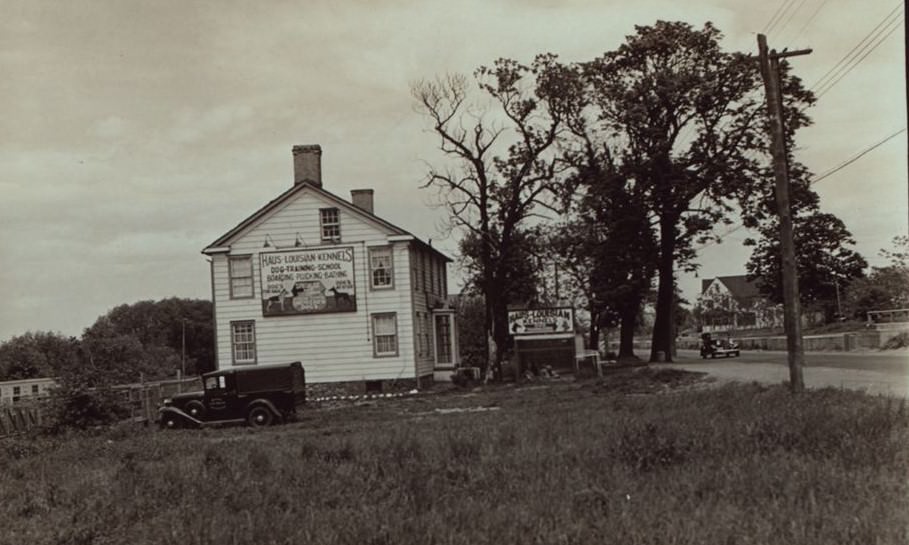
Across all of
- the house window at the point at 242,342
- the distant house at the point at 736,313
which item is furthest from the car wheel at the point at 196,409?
the distant house at the point at 736,313

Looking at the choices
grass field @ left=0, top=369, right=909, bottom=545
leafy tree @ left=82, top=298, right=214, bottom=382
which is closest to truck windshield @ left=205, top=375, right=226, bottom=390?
grass field @ left=0, top=369, right=909, bottom=545

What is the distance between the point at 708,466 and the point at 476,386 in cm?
2852

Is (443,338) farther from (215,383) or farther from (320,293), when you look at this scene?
(215,383)

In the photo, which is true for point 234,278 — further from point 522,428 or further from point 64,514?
point 64,514

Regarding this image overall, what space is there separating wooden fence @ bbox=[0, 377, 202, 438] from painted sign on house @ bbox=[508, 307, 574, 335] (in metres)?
14.1

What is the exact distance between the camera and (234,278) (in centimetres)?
3656

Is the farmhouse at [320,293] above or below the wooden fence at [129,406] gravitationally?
above

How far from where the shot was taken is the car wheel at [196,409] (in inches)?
981

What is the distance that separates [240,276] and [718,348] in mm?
32338

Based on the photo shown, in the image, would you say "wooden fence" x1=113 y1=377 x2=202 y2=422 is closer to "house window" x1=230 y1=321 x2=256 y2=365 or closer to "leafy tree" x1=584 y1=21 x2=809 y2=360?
"house window" x1=230 y1=321 x2=256 y2=365

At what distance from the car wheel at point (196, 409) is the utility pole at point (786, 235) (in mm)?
15921

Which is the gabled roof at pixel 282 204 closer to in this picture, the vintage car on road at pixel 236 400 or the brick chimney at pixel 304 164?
the brick chimney at pixel 304 164

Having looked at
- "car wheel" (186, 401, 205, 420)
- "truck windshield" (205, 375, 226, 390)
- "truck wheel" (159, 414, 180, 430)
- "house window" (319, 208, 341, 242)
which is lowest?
"truck wheel" (159, 414, 180, 430)

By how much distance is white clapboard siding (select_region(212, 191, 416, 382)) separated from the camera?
3581cm
